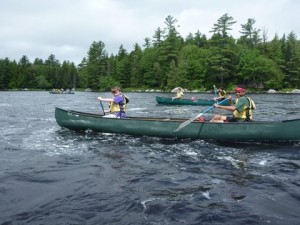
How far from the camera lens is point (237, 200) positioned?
667 cm

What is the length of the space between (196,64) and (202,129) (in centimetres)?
6312

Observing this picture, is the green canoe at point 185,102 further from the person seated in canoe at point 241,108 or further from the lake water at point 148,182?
the lake water at point 148,182

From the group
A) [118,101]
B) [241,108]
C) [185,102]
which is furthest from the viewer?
[185,102]

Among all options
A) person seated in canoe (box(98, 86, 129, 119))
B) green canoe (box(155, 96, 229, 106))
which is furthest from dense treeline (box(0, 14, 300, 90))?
person seated in canoe (box(98, 86, 129, 119))

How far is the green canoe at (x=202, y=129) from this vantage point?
38.2 ft

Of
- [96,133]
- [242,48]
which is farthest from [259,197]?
[242,48]

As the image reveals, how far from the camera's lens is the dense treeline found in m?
66.1

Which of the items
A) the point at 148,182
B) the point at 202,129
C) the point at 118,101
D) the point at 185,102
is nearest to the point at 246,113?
the point at 202,129

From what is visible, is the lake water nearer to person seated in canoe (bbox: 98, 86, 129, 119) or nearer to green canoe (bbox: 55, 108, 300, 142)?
green canoe (bbox: 55, 108, 300, 142)

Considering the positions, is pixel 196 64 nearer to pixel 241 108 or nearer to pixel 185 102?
pixel 185 102

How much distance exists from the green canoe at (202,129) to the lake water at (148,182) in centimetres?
34

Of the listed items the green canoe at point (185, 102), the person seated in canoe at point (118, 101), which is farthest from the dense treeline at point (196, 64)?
the person seated in canoe at point (118, 101)

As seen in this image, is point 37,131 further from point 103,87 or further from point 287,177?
point 103,87

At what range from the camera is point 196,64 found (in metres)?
73.9
